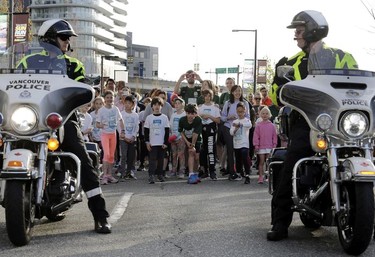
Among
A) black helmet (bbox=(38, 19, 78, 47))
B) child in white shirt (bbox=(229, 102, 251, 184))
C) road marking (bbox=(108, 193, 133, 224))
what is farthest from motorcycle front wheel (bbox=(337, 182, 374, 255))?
child in white shirt (bbox=(229, 102, 251, 184))

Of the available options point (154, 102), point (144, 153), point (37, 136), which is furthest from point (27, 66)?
point (144, 153)

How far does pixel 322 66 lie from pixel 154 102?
7.42 m

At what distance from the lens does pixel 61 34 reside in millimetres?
6434

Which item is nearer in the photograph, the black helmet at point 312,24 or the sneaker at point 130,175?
the black helmet at point 312,24

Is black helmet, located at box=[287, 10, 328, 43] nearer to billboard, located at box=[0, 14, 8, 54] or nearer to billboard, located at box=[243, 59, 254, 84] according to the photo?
billboard, located at box=[0, 14, 8, 54]

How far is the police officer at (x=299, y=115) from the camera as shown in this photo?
5.88 meters

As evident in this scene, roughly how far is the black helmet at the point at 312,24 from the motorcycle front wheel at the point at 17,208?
2.78 m

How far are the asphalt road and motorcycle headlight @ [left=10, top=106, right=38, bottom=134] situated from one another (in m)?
0.99

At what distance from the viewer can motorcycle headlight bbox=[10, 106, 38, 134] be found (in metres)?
5.67

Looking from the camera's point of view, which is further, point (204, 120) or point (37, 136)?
point (204, 120)

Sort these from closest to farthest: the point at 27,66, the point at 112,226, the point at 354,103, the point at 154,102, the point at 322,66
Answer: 1. the point at 354,103
2. the point at 322,66
3. the point at 27,66
4. the point at 112,226
5. the point at 154,102

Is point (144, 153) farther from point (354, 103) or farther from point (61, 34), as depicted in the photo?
point (354, 103)

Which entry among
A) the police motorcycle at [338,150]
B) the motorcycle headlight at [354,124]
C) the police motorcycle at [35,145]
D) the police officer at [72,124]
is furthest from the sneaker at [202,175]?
the motorcycle headlight at [354,124]

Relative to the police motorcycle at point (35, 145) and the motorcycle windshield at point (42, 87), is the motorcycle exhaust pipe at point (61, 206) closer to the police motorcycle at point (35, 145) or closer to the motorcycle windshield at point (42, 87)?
the police motorcycle at point (35, 145)
